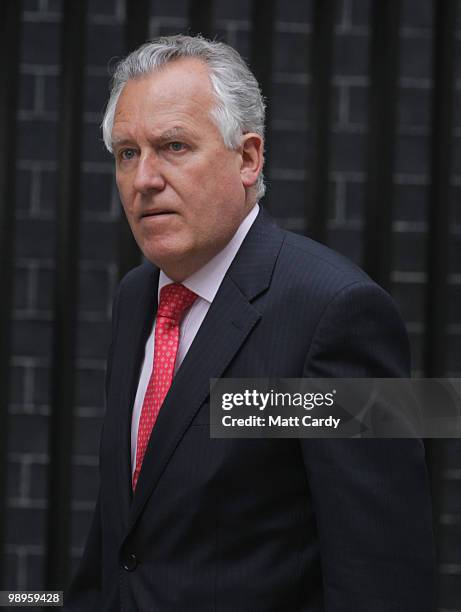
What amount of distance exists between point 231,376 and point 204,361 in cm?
5

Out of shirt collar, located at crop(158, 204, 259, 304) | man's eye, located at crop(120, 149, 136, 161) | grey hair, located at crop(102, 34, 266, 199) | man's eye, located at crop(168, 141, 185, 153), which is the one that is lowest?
shirt collar, located at crop(158, 204, 259, 304)

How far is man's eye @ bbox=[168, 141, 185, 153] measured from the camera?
6.02 feet

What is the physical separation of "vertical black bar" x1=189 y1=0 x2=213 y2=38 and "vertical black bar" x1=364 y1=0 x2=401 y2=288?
44 cm

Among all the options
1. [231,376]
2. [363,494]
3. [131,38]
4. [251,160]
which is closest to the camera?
[363,494]

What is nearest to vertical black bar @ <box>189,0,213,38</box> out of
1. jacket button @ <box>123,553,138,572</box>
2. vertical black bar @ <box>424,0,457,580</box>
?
vertical black bar @ <box>424,0,457,580</box>

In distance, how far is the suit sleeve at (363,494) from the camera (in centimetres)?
170

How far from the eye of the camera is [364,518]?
1709mm

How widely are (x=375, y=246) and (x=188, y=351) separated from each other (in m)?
1.31

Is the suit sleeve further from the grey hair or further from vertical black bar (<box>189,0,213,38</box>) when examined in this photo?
vertical black bar (<box>189,0,213,38</box>)

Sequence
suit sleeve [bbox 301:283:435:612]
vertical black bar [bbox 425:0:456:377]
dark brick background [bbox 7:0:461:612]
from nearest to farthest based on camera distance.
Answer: suit sleeve [bbox 301:283:435:612], vertical black bar [bbox 425:0:456:377], dark brick background [bbox 7:0:461:612]

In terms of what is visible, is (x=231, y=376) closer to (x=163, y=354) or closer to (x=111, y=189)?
(x=163, y=354)

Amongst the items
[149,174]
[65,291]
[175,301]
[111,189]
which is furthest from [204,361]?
[111,189]

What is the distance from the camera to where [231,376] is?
1805 millimetres

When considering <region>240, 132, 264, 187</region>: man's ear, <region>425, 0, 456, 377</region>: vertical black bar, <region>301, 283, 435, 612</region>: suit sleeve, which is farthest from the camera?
<region>425, 0, 456, 377</region>: vertical black bar
